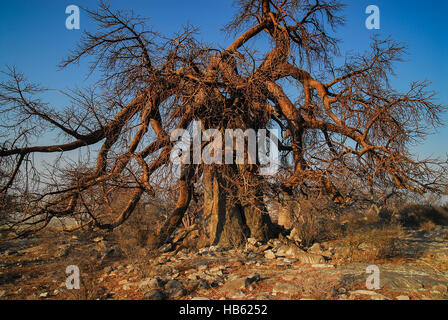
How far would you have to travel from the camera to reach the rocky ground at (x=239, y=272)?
3705 millimetres

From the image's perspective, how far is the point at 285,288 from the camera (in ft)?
12.3

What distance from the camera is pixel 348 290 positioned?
3.66 metres

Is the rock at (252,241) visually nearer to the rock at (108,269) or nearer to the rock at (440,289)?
the rock at (108,269)

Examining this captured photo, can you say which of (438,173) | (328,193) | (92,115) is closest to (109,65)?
(92,115)

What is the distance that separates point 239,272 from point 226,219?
205 cm

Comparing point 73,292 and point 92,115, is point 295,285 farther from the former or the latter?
point 92,115

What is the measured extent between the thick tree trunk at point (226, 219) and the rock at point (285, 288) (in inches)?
104

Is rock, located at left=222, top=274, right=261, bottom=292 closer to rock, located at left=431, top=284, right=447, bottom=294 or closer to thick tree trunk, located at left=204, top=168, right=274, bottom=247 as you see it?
rock, located at left=431, top=284, right=447, bottom=294

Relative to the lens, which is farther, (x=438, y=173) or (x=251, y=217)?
(x=251, y=217)

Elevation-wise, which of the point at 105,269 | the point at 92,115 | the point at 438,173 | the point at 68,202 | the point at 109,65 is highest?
the point at 109,65

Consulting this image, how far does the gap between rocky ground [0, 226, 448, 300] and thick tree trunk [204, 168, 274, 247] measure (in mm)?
351

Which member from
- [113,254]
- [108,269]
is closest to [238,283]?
[108,269]

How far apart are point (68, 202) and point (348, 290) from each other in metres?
4.77

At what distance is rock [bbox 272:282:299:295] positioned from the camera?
367 centimetres
